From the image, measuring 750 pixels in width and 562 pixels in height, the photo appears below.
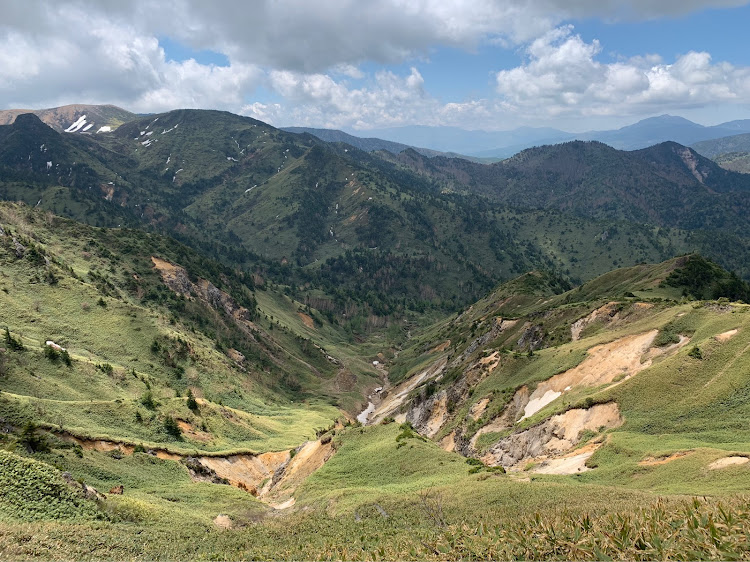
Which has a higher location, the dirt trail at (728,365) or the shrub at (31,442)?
the shrub at (31,442)

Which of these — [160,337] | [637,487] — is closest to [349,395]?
[160,337]

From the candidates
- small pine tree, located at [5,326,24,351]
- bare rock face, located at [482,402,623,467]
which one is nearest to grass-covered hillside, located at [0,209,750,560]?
bare rock face, located at [482,402,623,467]

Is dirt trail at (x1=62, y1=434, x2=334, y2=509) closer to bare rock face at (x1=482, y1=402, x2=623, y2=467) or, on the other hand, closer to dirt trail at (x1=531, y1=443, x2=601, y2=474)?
bare rock face at (x1=482, y1=402, x2=623, y2=467)

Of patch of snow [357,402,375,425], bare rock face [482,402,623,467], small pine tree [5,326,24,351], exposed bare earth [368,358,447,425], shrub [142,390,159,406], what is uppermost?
small pine tree [5,326,24,351]

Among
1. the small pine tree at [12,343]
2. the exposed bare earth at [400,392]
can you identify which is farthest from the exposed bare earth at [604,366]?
the small pine tree at [12,343]

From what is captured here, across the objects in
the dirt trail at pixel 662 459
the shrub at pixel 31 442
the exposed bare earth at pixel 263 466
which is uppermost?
the shrub at pixel 31 442

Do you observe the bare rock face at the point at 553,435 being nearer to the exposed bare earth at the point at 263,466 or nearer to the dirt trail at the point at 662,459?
the dirt trail at the point at 662,459

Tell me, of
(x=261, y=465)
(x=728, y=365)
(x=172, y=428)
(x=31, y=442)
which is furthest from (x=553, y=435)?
(x=31, y=442)

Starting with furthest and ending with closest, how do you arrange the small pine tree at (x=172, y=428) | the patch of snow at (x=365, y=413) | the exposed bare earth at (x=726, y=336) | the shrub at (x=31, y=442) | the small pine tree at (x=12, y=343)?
the patch of snow at (x=365, y=413) < the small pine tree at (x=12, y=343) < the small pine tree at (x=172, y=428) < the exposed bare earth at (x=726, y=336) < the shrub at (x=31, y=442)

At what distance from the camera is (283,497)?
46.6 meters

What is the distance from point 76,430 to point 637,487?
50.7 m

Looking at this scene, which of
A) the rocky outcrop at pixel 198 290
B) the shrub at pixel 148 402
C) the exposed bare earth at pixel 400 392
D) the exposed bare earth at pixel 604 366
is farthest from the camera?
the rocky outcrop at pixel 198 290

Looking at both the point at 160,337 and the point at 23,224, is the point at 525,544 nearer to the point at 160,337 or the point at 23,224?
the point at 160,337

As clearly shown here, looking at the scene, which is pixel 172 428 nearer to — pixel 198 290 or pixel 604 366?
pixel 604 366
